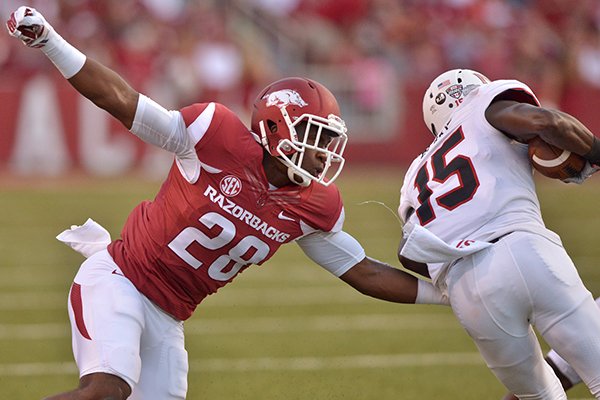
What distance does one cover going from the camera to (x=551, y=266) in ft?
12.8

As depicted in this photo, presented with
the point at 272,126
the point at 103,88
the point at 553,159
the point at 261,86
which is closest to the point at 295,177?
the point at 272,126

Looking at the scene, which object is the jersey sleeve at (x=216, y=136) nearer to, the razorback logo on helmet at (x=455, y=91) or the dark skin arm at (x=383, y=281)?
the dark skin arm at (x=383, y=281)

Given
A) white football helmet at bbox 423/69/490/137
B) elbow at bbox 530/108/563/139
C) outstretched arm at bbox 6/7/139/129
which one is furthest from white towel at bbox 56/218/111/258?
elbow at bbox 530/108/563/139

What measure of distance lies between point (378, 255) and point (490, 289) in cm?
546

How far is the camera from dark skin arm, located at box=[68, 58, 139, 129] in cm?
389

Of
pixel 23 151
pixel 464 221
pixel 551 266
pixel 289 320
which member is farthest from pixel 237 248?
pixel 23 151

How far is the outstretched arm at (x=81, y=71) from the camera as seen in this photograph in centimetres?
379

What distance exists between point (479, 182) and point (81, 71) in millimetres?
1455

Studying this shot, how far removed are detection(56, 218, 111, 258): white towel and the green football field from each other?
1145 mm

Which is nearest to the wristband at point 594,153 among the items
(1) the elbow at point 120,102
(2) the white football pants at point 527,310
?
(2) the white football pants at point 527,310

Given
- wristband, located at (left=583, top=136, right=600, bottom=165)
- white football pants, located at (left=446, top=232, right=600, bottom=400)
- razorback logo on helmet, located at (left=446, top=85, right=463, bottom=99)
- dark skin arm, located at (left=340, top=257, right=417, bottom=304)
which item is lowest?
dark skin arm, located at (left=340, top=257, right=417, bottom=304)

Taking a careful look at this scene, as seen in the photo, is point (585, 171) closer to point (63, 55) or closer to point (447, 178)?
point (447, 178)

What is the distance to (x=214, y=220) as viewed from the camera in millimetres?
4203

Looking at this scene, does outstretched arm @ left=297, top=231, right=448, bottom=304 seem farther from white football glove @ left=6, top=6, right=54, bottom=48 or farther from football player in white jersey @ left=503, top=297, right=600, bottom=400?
white football glove @ left=6, top=6, right=54, bottom=48
